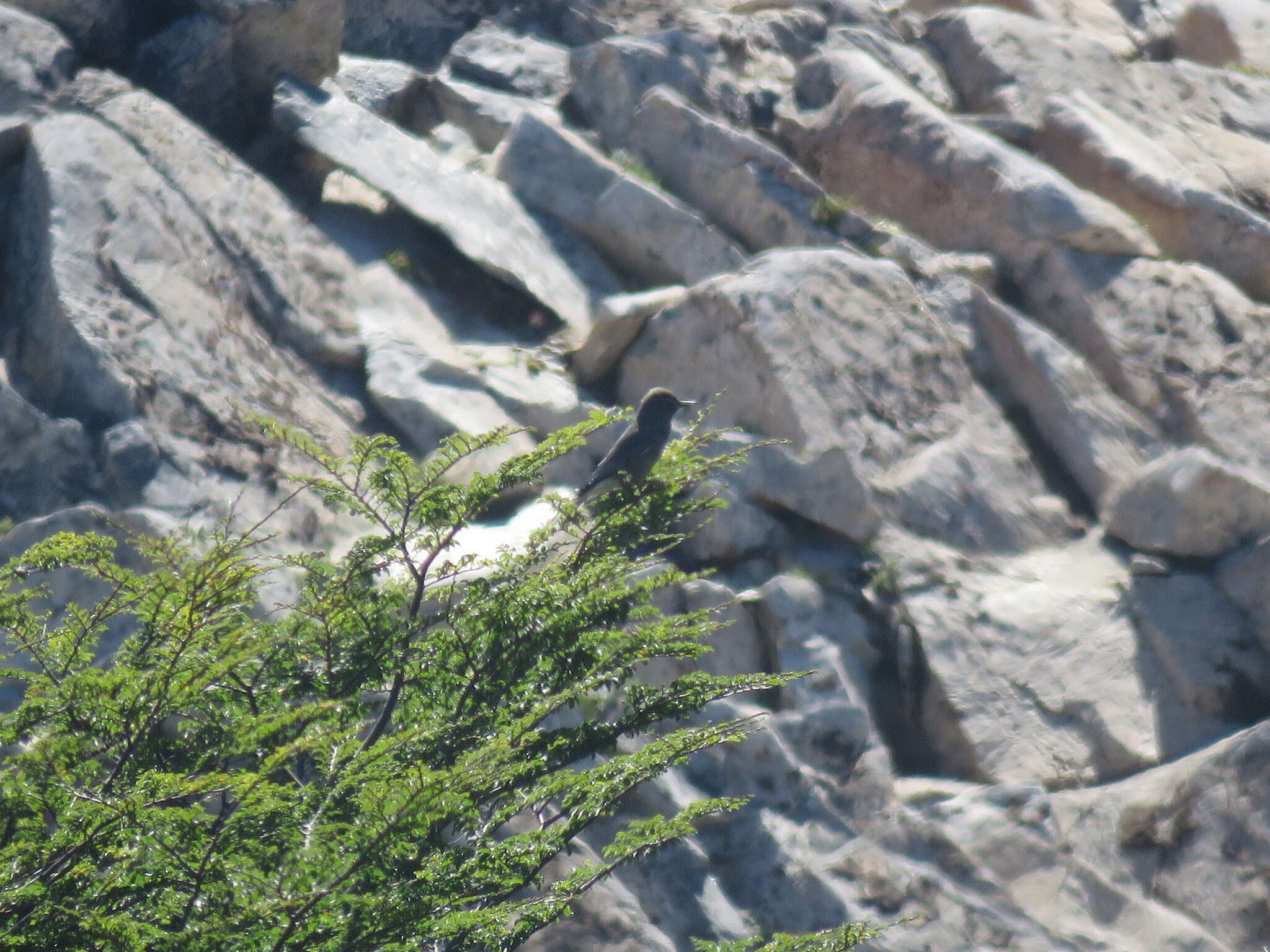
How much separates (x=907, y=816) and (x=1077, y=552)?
11.9 feet

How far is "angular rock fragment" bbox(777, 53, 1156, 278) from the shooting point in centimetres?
1342

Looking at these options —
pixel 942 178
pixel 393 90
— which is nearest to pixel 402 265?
pixel 393 90

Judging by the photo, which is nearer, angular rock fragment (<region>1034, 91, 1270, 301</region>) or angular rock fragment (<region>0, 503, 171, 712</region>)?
angular rock fragment (<region>0, 503, 171, 712</region>)

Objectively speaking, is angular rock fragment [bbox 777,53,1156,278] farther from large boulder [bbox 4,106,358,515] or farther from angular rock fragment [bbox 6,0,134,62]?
angular rock fragment [bbox 6,0,134,62]

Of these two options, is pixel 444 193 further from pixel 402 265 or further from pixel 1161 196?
pixel 1161 196

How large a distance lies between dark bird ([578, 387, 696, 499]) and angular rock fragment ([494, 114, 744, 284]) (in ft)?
14.0

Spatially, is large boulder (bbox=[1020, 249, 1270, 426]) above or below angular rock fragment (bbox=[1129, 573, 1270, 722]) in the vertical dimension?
above

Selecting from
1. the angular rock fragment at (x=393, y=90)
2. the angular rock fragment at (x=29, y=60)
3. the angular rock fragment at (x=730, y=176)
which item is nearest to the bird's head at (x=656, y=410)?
the angular rock fragment at (x=730, y=176)

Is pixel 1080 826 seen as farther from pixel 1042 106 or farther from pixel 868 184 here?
pixel 1042 106

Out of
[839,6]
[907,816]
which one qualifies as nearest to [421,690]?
[907,816]

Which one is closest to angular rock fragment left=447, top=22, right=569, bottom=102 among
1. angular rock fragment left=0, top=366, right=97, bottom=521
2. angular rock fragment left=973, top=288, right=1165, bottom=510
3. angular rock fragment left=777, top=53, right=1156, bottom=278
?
angular rock fragment left=777, top=53, right=1156, bottom=278

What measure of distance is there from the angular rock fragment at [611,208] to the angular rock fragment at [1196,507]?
4.60m

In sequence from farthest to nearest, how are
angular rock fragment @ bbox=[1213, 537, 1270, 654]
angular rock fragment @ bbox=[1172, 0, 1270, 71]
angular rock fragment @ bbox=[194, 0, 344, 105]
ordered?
angular rock fragment @ bbox=[1172, 0, 1270, 71] → angular rock fragment @ bbox=[194, 0, 344, 105] → angular rock fragment @ bbox=[1213, 537, 1270, 654]

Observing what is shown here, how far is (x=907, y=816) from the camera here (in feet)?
27.1
